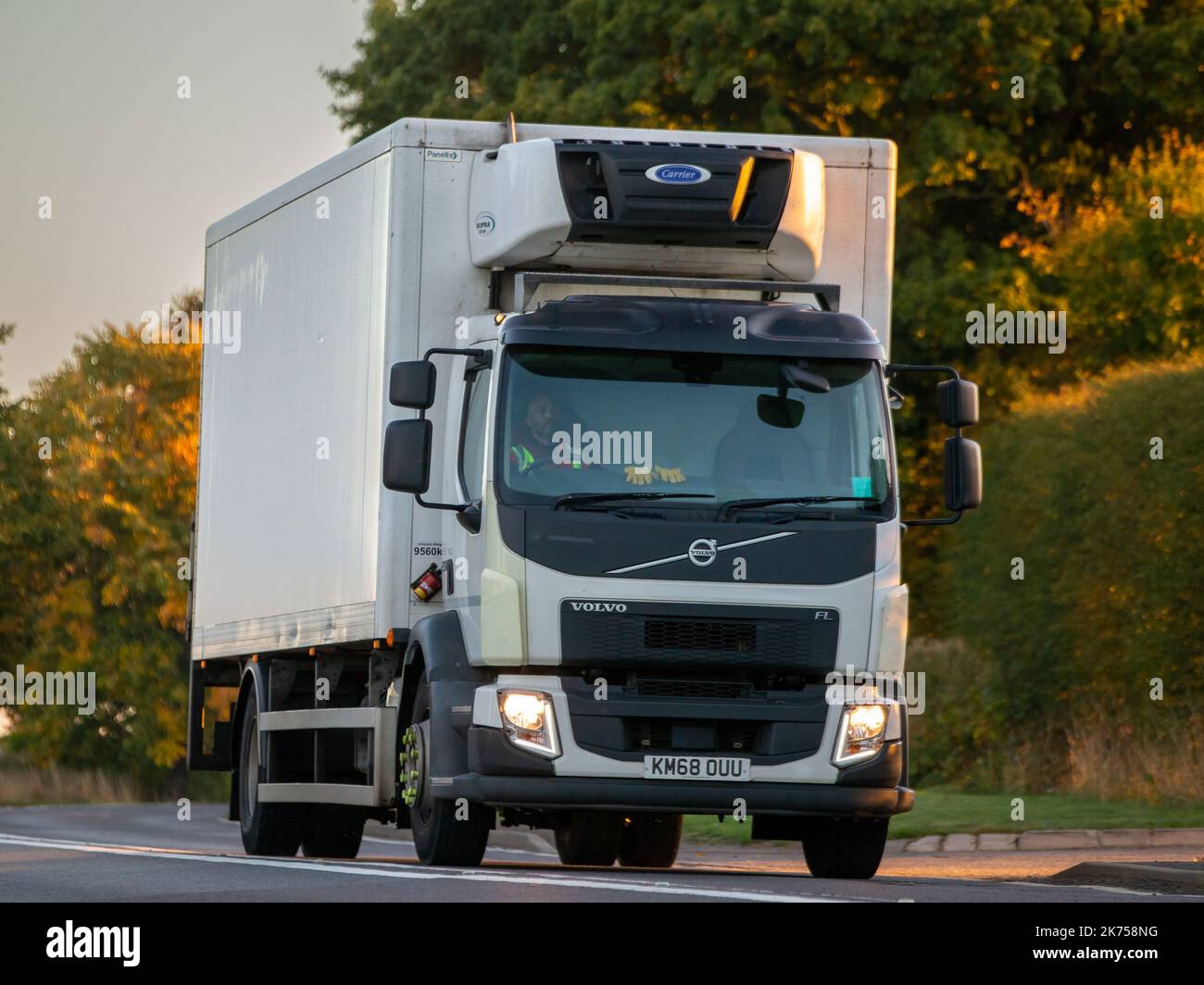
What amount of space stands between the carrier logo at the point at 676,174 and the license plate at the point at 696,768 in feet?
10.4

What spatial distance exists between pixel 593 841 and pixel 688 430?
5.23 meters

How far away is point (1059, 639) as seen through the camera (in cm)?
2495

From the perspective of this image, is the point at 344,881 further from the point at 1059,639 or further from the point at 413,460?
the point at 1059,639

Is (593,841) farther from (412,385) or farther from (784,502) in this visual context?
(412,385)

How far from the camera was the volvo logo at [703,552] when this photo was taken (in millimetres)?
13078

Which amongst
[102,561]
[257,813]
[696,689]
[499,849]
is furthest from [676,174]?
[102,561]

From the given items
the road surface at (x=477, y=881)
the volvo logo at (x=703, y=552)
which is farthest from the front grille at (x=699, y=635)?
the road surface at (x=477, y=881)

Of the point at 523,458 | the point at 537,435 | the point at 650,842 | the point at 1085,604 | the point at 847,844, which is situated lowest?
the point at 650,842

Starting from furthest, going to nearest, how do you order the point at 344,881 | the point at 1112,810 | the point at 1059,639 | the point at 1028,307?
the point at 1028,307 → the point at 1059,639 → the point at 1112,810 → the point at 344,881

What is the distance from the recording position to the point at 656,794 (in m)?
13.1

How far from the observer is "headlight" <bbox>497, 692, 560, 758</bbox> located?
13.1m

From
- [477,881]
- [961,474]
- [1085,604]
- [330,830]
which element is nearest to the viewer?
[477,881]
